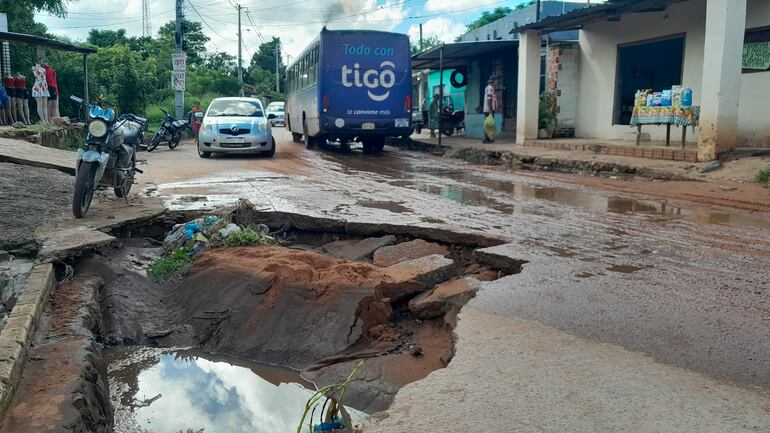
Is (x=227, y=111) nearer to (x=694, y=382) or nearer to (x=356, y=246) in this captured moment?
(x=356, y=246)

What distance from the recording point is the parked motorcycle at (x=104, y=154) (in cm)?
623

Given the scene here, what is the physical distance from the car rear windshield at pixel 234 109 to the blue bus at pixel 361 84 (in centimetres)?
157

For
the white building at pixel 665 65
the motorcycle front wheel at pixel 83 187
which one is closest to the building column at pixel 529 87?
the white building at pixel 665 65

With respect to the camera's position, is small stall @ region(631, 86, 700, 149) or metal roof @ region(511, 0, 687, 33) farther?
metal roof @ region(511, 0, 687, 33)

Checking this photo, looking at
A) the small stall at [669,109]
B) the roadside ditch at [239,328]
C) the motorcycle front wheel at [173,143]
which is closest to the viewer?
the roadside ditch at [239,328]

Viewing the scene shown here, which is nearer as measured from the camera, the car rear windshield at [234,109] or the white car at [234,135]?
the white car at [234,135]

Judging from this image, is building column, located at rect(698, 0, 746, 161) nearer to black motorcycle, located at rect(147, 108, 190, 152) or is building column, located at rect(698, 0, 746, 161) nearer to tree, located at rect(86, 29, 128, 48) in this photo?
black motorcycle, located at rect(147, 108, 190, 152)

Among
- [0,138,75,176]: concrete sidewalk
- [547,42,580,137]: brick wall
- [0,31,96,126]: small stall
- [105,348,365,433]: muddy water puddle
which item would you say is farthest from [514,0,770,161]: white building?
[0,31,96,126]: small stall

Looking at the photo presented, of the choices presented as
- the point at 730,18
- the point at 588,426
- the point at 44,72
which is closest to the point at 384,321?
the point at 588,426

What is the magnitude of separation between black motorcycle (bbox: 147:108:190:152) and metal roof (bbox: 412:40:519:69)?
7.43m

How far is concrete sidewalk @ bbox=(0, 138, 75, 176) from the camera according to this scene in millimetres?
8773

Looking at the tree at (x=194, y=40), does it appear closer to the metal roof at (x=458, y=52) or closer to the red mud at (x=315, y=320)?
the metal roof at (x=458, y=52)

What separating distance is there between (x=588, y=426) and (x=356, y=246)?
3667 mm

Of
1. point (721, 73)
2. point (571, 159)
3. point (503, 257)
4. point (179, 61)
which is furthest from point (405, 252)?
point (179, 61)
